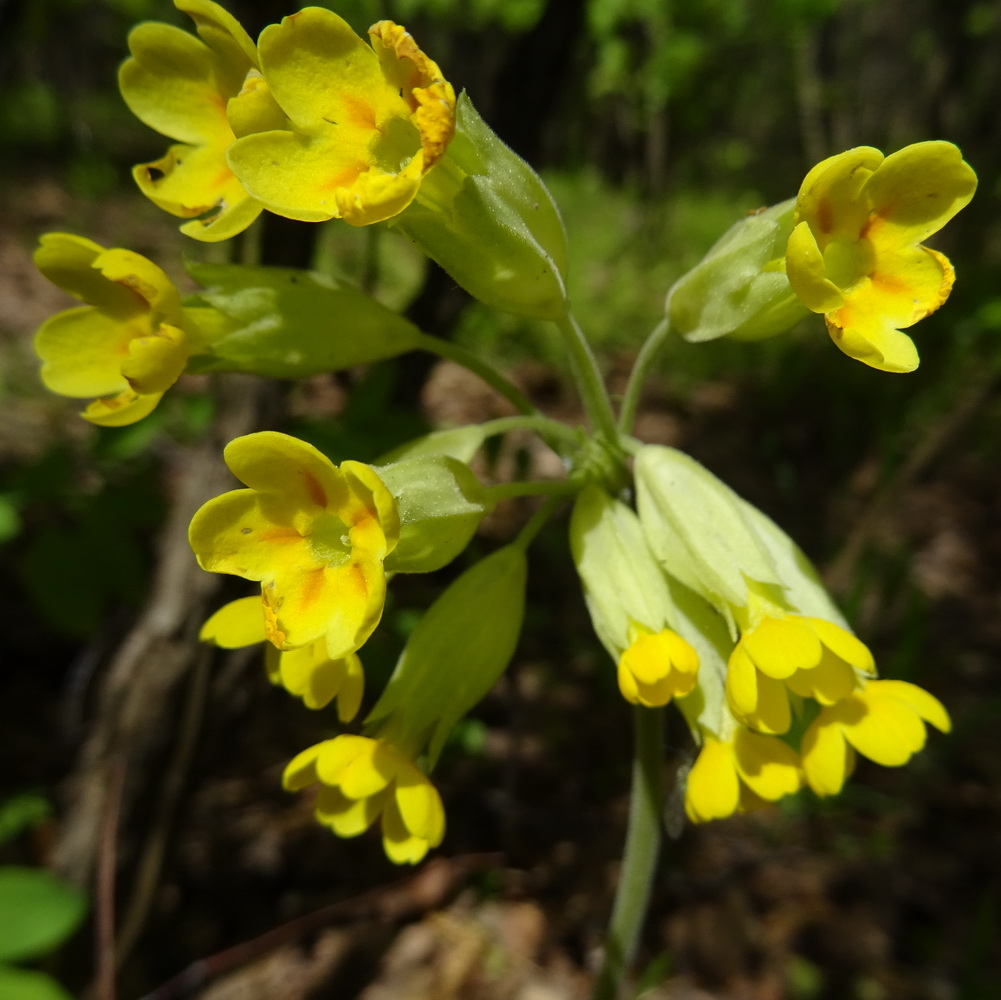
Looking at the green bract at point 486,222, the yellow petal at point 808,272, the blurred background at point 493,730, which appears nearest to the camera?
the yellow petal at point 808,272

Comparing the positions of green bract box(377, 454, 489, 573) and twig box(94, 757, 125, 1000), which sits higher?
green bract box(377, 454, 489, 573)

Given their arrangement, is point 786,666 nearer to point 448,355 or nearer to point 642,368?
point 642,368

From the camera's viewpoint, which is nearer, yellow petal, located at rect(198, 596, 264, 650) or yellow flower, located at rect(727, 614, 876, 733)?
yellow flower, located at rect(727, 614, 876, 733)

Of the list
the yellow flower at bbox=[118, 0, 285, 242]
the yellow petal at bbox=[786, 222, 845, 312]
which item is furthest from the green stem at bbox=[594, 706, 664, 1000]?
the yellow flower at bbox=[118, 0, 285, 242]

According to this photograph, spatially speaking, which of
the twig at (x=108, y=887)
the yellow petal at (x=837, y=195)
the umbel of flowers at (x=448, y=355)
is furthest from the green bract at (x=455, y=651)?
the twig at (x=108, y=887)

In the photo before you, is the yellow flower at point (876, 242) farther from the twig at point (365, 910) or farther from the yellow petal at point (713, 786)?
the twig at point (365, 910)

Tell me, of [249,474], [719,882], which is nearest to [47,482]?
[249,474]

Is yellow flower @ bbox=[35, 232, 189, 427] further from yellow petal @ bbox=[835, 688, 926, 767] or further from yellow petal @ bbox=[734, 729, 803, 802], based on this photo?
yellow petal @ bbox=[835, 688, 926, 767]
